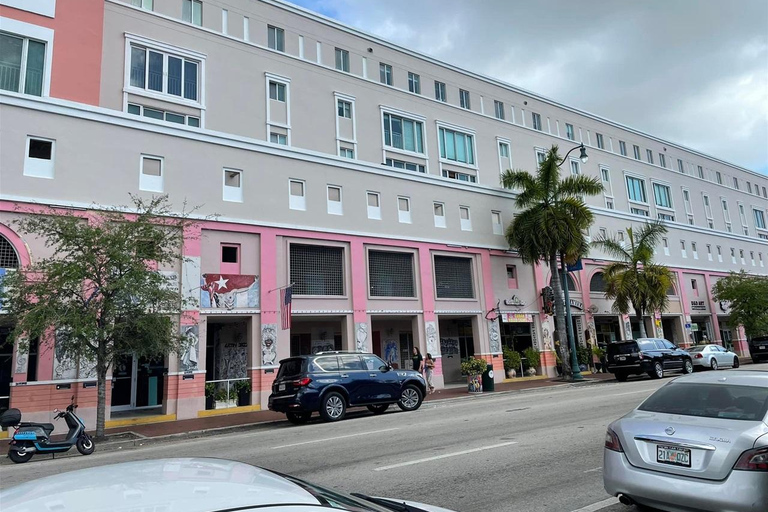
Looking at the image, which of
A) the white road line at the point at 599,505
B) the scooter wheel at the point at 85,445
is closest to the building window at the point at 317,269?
the scooter wheel at the point at 85,445

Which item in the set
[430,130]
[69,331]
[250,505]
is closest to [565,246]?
[430,130]

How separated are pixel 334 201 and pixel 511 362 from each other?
13.4 metres

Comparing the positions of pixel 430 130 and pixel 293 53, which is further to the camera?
pixel 430 130

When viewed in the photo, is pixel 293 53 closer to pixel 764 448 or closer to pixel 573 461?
pixel 573 461

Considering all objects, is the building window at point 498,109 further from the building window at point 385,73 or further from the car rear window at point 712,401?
the car rear window at point 712,401

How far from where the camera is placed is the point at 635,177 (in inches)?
1857

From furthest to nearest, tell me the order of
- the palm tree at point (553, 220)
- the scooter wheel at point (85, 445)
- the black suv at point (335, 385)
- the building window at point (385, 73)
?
the building window at point (385, 73) → the palm tree at point (553, 220) → the black suv at point (335, 385) → the scooter wheel at point (85, 445)

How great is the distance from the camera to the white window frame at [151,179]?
20719 mm

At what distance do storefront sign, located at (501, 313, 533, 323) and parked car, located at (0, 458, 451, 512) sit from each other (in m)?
28.7

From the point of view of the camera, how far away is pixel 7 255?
1773 centimetres

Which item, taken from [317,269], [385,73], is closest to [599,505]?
[317,269]

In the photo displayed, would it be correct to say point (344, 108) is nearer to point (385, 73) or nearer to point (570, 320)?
point (385, 73)

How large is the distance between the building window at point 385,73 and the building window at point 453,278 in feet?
38.3

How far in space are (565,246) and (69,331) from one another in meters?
23.4
